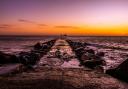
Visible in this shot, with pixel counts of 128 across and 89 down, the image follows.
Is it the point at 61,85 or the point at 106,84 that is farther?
the point at 106,84

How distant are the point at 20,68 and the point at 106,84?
6432mm

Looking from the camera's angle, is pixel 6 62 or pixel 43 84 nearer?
pixel 43 84

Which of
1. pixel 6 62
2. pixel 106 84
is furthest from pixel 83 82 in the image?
pixel 6 62

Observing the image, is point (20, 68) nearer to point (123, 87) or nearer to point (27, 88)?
point (27, 88)

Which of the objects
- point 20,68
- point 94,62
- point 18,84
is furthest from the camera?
point 94,62

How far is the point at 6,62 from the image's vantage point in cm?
1633

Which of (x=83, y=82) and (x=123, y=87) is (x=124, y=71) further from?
(x=83, y=82)

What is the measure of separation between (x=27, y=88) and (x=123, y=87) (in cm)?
487

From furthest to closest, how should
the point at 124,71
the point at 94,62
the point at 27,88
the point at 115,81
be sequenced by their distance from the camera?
the point at 94,62 → the point at 124,71 → the point at 115,81 → the point at 27,88

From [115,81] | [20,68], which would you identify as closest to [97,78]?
[115,81]

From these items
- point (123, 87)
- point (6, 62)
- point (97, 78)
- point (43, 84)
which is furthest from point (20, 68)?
point (123, 87)

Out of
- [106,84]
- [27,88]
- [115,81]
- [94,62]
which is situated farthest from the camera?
[94,62]

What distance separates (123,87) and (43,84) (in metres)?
4.11

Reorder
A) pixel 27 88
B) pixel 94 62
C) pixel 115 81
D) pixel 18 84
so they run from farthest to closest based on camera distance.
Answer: pixel 94 62 → pixel 115 81 → pixel 18 84 → pixel 27 88
